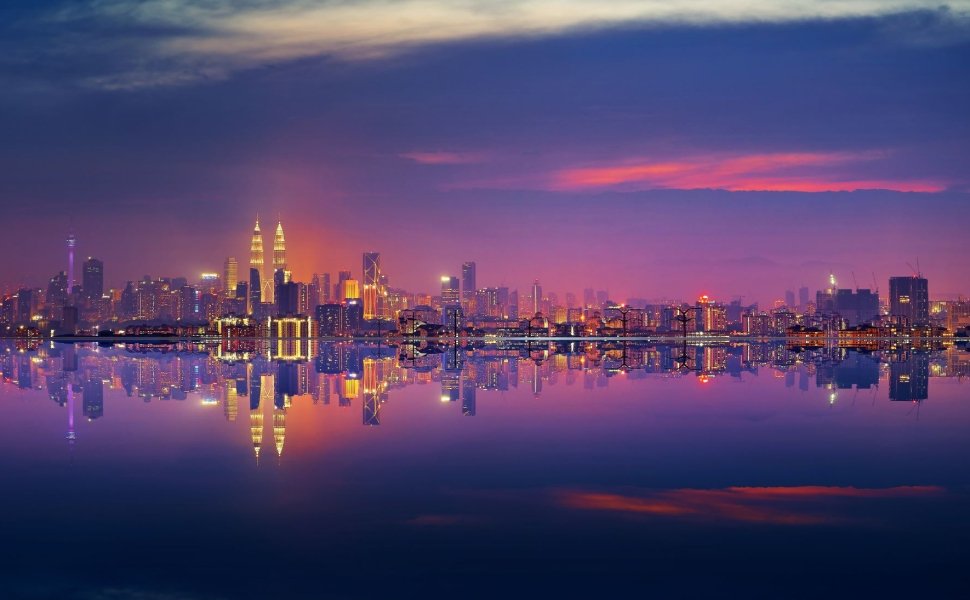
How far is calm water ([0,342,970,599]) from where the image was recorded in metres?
13.5

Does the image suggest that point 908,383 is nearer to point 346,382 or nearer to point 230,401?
point 346,382

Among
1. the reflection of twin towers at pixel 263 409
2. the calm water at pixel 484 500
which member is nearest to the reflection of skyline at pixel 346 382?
the reflection of twin towers at pixel 263 409

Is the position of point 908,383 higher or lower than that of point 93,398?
lower

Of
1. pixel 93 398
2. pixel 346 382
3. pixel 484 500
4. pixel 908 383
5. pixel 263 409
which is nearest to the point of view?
pixel 484 500

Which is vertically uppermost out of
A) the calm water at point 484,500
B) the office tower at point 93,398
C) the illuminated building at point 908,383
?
the office tower at point 93,398

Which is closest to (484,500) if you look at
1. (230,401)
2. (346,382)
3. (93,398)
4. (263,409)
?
(263,409)

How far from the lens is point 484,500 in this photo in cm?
1906

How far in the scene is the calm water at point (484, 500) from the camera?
13.5 meters

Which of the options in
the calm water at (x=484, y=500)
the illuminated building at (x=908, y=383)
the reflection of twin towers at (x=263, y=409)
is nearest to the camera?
the calm water at (x=484, y=500)

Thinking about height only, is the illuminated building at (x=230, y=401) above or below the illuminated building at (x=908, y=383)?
above

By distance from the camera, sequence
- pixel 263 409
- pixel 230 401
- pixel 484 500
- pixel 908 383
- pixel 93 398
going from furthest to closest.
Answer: pixel 908 383 < pixel 93 398 < pixel 230 401 < pixel 263 409 < pixel 484 500

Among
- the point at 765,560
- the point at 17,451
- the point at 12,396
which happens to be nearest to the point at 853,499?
the point at 765,560

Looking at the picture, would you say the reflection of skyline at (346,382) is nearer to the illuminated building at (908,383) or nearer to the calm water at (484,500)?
the illuminated building at (908,383)

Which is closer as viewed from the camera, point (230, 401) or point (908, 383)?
point (230, 401)
